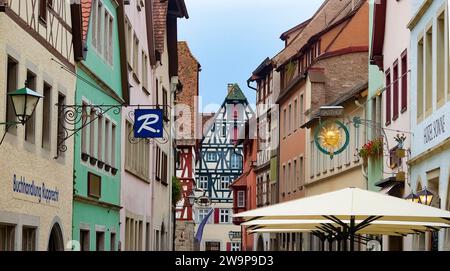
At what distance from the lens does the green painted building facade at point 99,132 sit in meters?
24.6

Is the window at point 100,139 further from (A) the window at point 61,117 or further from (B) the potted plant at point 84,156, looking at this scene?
(A) the window at point 61,117

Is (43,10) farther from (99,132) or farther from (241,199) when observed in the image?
(241,199)

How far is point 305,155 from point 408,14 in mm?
21623

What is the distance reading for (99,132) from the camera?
1095 inches

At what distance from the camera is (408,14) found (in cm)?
2555

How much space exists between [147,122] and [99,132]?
1.41 metres

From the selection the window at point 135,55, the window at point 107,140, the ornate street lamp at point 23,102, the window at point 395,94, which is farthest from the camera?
the window at point 135,55

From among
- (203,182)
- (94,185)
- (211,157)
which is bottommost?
(94,185)

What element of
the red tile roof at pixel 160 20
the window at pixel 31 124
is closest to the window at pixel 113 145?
the window at pixel 31 124

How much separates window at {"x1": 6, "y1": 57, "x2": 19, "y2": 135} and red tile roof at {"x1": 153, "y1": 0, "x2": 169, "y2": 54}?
2201 centimetres

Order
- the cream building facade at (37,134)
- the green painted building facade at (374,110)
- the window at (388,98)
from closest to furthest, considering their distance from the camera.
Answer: the cream building facade at (37,134)
the window at (388,98)
the green painted building facade at (374,110)

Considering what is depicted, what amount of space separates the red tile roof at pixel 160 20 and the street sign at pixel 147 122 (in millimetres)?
13481

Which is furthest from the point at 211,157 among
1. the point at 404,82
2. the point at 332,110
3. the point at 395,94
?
the point at 404,82

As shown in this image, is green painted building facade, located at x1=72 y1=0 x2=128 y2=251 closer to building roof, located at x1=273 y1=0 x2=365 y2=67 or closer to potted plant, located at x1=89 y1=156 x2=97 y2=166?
potted plant, located at x1=89 y1=156 x2=97 y2=166
